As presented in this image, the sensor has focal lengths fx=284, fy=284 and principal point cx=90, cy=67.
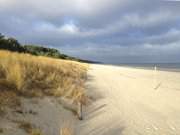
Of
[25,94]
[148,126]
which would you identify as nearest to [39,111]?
[25,94]

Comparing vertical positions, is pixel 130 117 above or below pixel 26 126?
below

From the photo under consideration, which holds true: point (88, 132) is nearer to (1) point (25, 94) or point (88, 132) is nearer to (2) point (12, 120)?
(2) point (12, 120)

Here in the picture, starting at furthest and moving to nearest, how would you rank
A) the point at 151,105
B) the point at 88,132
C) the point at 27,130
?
the point at 151,105, the point at 88,132, the point at 27,130

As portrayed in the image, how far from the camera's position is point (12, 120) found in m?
6.96

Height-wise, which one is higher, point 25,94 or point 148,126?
point 25,94

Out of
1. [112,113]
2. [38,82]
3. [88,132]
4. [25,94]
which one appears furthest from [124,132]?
[38,82]

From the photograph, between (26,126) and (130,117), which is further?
(130,117)

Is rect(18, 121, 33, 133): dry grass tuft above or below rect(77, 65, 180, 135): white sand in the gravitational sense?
above

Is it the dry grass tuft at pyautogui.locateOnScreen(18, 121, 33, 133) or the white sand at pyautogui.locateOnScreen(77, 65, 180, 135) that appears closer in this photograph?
the dry grass tuft at pyautogui.locateOnScreen(18, 121, 33, 133)

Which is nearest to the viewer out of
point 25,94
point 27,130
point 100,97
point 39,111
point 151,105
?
point 27,130

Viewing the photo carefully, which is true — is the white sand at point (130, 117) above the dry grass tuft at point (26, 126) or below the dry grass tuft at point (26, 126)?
below

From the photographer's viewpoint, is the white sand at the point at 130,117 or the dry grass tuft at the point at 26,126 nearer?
the dry grass tuft at the point at 26,126

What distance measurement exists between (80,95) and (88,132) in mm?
3776

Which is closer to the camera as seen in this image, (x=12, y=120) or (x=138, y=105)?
(x=12, y=120)
